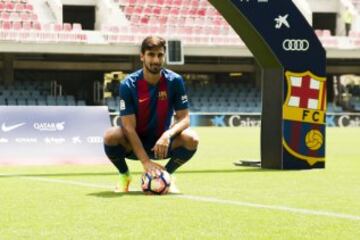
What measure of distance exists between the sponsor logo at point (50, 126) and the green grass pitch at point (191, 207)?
1.86 meters

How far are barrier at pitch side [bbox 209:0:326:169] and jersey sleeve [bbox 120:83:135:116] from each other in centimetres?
358

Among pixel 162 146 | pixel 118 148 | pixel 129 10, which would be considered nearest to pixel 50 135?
pixel 118 148

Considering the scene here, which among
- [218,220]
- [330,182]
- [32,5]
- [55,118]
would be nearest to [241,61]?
[32,5]

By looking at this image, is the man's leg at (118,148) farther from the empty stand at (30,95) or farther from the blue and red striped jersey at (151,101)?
the empty stand at (30,95)

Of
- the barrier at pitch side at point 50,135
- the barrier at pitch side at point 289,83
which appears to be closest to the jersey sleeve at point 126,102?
the barrier at pitch side at point 289,83

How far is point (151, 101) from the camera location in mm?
8156


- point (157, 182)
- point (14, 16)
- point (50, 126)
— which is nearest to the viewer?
point (157, 182)

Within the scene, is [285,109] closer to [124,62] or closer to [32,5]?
[32,5]

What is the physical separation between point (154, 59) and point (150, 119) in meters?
0.64

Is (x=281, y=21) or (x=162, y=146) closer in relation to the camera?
(x=162, y=146)

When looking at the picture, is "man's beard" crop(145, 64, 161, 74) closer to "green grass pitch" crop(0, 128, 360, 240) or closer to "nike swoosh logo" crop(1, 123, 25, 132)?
"green grass pitch" crop(0, 128, 360, 240)

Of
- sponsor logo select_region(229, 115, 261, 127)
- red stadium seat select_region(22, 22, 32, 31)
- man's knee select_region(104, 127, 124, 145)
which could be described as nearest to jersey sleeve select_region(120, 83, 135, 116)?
man's knee select_region(104, 127, 124, 145)

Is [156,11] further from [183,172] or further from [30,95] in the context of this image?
[183,172]

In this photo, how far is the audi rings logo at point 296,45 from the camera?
1155 cm
